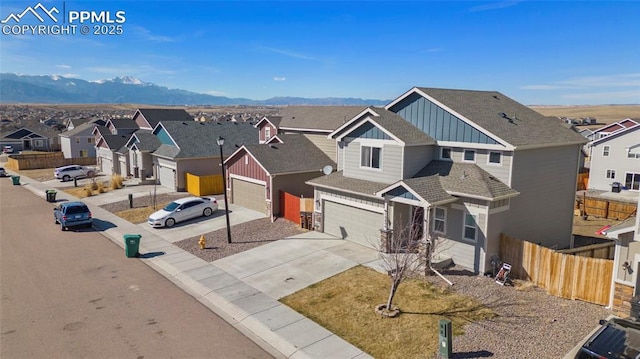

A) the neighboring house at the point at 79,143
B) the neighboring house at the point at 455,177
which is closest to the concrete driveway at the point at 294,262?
the neighboring house at the point at 455,177

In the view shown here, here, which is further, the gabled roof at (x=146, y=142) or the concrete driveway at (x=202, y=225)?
the gabled roof at (x=146, y=142)

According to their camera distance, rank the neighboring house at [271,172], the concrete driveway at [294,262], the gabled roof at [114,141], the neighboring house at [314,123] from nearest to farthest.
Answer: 1. the concrete driveway at [294,262]
2. the neighboring house at [271,172]
3. the neighboring house at [314,123]
4. the gabled roof at [114,141]

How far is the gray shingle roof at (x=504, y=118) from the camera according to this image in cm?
1962

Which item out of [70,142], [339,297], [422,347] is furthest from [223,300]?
[70,142]

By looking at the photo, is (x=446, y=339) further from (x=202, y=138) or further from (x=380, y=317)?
(x=202, y=138)

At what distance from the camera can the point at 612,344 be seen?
31.5ft

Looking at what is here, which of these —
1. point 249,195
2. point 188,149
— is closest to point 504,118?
point 249,195

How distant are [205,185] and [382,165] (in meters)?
17.6

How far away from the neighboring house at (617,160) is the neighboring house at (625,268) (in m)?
29.0

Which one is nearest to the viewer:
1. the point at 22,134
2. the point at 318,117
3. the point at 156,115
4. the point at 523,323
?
the point at 523,323

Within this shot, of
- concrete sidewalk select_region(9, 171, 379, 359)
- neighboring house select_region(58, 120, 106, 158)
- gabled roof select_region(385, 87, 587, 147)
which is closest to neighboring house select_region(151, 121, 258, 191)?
concrete sidewalk select_region(9, 171, 379, 359)

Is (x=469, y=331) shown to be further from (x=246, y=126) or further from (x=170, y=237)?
(x=246, y=126)

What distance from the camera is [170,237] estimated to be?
23.8 metres

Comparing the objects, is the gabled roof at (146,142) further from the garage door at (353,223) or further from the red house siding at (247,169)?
the garage door at (353,223)
